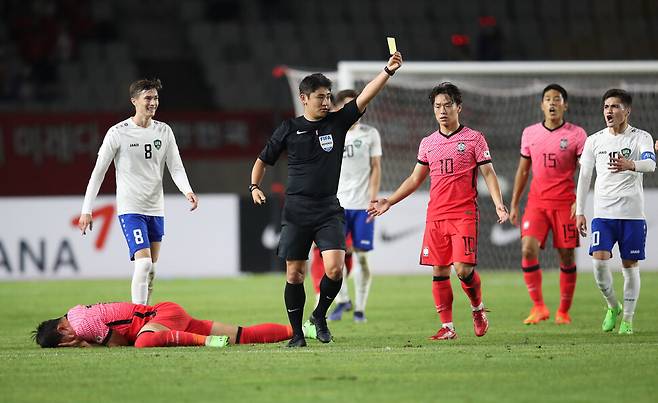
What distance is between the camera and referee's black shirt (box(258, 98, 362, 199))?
9250 millimetres

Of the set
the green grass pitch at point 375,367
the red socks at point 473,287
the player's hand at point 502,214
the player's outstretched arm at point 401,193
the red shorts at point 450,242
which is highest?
the player's outstretched arm at point 401,193

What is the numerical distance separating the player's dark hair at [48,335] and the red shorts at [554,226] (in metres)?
4.80

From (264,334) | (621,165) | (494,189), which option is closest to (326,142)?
(494,189)

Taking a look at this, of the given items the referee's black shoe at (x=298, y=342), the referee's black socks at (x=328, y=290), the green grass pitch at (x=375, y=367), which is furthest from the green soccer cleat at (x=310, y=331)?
the referee's black shoe at (x=298, y=342)

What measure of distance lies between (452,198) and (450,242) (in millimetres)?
361

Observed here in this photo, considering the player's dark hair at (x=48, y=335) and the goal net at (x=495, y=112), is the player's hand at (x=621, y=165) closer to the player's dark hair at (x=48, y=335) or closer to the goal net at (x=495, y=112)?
the player's dark hair at (x=48, y=335)

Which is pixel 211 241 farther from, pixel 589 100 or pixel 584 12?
pixel 584 12

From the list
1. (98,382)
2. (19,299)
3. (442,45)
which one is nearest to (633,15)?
(442,45)

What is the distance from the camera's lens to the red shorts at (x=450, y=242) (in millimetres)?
9898

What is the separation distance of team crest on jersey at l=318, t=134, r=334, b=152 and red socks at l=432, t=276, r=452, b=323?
159cm

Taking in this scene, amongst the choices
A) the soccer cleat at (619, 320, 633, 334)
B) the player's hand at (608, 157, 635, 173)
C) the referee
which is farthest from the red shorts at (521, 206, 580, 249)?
the referee

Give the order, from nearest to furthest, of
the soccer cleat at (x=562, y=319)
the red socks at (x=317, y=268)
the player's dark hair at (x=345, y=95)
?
the soccer cleat at (x=562, y=319) → the player's dark hair at (x=345, y=95) → the red socks at (x=317, y=268)

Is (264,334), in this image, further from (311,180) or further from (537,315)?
(537,315)

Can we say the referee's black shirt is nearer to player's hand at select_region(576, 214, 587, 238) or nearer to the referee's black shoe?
the referee's black shoe
